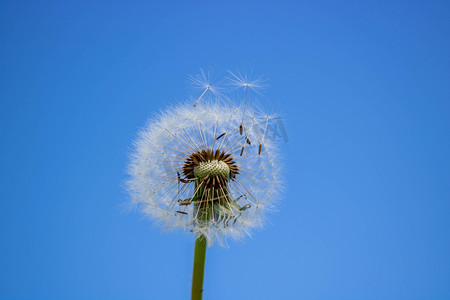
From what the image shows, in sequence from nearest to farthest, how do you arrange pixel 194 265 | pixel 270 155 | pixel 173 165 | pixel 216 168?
pixel 194 265, pixel 216 168, pixel 173 165, pixel 270 155

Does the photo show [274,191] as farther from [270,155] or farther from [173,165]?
[173,165]

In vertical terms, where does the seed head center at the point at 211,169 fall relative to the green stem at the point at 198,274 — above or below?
above

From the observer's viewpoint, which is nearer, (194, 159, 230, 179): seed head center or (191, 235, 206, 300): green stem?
(191, 235, 206, 300): green stem

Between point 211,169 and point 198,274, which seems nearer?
point 198,274

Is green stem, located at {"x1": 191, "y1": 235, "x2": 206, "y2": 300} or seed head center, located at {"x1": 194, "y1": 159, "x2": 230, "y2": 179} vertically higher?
seed head center, located at {"x1": 194, "y1": 159, "x2": 230, "y2": 179}

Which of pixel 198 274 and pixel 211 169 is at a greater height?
pixel 211 169

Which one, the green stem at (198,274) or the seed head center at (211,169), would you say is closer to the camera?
the green stem at (198,274)

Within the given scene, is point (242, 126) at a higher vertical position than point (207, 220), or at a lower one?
higher

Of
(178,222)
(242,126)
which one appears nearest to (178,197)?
(178,222)
